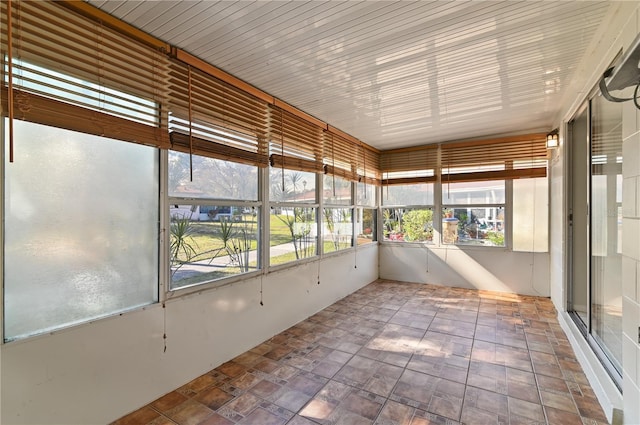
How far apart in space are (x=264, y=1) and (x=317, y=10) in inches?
12.7

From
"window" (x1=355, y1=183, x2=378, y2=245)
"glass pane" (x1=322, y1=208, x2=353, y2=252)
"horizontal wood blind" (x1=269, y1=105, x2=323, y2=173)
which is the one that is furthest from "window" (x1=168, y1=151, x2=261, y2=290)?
"window" (x1=355, y1=183, x2=378, y2=245)

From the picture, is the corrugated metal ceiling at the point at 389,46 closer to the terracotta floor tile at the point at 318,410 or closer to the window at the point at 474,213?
the window at the point at 474,213

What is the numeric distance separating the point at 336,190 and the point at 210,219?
235 centimetres

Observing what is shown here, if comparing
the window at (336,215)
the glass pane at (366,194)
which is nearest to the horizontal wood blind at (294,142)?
the window at (336,215)

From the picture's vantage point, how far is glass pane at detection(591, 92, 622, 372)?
6.39 ft

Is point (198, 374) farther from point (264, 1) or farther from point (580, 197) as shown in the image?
point (580, 197)

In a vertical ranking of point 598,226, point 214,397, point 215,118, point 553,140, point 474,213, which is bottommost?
point 214,397

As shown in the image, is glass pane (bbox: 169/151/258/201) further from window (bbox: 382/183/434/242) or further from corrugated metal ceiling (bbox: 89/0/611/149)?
window (bbox: 382/183/434/242)

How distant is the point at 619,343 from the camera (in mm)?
1940

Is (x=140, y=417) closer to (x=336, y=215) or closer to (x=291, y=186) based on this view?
(x=291, y=186)

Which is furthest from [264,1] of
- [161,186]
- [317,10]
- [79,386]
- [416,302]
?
[416,302]

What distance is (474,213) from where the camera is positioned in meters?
5.00

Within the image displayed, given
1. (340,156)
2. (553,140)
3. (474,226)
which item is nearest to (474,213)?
(474,226)

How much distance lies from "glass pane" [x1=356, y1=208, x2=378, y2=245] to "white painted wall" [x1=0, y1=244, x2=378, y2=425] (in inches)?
88.4
